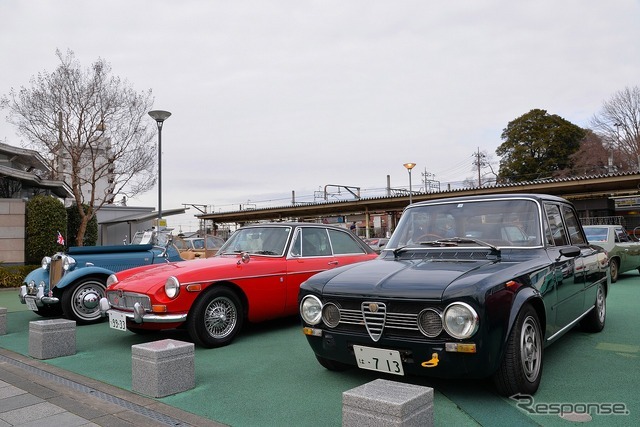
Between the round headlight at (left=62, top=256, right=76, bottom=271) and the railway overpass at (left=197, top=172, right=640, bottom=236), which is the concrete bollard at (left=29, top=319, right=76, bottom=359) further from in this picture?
the railway overpass at (left=197, top=172, right=640, bottom=236)

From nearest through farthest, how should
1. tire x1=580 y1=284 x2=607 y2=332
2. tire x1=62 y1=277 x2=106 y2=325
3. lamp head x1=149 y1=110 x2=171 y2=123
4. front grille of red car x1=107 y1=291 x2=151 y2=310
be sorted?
front grille of red car x1=107 y1=291 x2=151 y2=310 < tire x1=580 y1=284 x2=607 y2=332 < tire x1=62 y1=277 x2=106 y2=325 < lamp head x1=149 y1=110 x2=171 y2=123

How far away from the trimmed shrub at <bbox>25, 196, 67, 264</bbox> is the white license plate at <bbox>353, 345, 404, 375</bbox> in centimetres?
1601

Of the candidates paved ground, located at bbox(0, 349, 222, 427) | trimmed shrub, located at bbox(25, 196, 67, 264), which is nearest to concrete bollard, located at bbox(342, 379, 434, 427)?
paved ground, located at bbox(0, 349, 222, 427)

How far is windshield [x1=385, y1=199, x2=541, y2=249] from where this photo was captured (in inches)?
182

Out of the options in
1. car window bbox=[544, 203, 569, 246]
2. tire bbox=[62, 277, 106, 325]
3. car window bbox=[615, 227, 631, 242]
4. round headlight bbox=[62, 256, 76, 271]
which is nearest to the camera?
car window bbox=[544, 203, 569, 246]

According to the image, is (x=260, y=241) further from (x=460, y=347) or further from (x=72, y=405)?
(x=460, y=347)

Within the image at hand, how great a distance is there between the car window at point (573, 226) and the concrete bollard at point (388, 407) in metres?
3.33

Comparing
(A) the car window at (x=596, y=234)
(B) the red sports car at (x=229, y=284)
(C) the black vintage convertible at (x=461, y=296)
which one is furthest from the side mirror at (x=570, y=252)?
(A) the car window at (x=596, y=234)

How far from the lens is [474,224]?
4.84m

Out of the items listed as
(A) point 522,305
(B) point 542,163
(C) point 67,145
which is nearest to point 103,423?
(A) point 522,305

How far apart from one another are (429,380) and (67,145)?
20.7 metres

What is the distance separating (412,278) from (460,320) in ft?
1.79

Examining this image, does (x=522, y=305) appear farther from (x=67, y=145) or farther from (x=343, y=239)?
(x=67, y=145)

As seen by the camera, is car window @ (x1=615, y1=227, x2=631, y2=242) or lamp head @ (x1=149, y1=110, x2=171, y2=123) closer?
car window @ (x1=615, y1=227, x2=631, y2=242)
